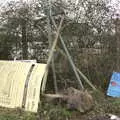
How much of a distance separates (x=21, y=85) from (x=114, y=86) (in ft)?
10.0

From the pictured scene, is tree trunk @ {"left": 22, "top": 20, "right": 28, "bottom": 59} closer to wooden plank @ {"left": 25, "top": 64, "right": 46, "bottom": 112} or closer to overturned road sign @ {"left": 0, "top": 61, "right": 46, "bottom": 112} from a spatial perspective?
overturned road sign @ {"left": 0, "top": 61, "right": 46, "bottom": 112}

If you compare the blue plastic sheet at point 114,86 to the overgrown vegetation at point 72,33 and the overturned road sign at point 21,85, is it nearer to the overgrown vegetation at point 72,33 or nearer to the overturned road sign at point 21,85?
the overgrown vegetation at point 72,33

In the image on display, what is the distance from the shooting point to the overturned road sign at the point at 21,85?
866cm

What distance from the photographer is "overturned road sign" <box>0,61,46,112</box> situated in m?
8.66

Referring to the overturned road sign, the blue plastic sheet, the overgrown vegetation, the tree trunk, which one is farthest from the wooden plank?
the blue plastic sheet

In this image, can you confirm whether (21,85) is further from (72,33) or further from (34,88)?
(72,33)

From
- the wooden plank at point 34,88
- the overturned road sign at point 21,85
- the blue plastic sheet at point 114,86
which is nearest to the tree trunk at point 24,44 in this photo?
the overturned road sign at point 21,85

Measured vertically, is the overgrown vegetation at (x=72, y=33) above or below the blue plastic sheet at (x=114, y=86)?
above

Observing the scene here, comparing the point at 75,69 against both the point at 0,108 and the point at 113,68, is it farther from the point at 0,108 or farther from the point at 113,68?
the point at 0,108

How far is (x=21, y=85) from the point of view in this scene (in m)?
8.93

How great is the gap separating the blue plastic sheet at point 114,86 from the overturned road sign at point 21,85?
246 centimetres

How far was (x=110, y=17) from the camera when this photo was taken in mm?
11008

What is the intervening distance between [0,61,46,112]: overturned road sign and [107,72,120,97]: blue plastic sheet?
8.08 ft

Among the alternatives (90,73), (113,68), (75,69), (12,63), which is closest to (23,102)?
(12,63)
